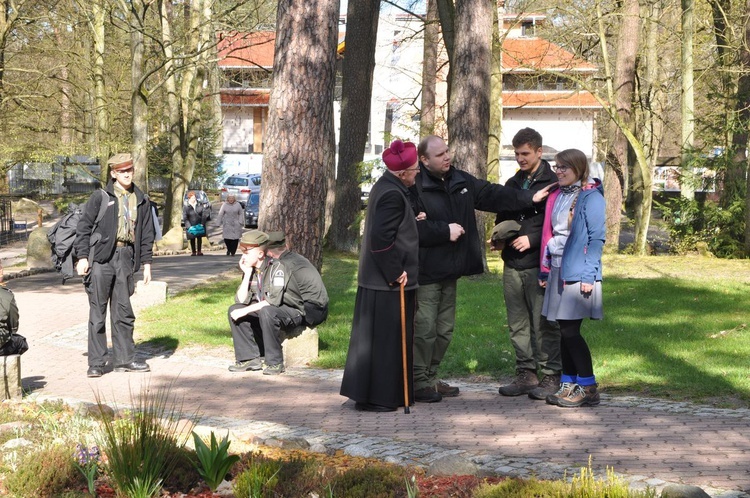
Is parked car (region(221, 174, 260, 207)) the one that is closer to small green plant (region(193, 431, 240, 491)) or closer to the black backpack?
the black backpack

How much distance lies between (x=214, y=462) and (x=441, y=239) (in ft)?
9.99

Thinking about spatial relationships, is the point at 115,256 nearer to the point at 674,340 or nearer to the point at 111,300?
the point at 111,300

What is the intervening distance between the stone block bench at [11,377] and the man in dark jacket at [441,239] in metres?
3.30

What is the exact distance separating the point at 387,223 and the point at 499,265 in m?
13.4

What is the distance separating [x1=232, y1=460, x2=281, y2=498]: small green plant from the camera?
514cm

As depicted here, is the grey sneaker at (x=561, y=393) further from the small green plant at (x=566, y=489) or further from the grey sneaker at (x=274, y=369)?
the grey sneaker at (x=274, y=369)

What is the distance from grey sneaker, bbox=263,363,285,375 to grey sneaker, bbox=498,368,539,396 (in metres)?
2.46

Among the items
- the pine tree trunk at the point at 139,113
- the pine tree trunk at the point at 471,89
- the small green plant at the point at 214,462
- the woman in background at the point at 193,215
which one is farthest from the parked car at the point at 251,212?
the small green plant at the point at 214,462

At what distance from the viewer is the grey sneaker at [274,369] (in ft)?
32.3

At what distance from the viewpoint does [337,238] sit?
2433cm

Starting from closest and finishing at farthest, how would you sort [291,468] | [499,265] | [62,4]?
[291,468], [499,265], [62,4]

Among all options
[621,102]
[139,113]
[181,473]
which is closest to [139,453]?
[181,473]

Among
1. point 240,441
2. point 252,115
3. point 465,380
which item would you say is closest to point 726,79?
point 465,380

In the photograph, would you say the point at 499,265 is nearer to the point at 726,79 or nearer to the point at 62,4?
the point at 726,79
